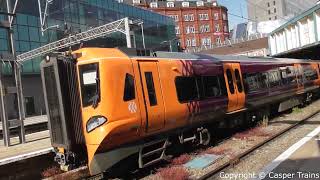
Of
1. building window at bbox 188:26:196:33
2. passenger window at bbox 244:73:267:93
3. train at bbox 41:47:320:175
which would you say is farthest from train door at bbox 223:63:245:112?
building window at bbox 188:26:196:33

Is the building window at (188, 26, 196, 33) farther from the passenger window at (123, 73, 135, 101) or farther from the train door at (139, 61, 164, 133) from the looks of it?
the passenger window at (123, 73, 135, 101)

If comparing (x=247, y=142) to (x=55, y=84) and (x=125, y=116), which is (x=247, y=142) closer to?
(x=125, y=116)

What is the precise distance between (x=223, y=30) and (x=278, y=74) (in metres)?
93.5

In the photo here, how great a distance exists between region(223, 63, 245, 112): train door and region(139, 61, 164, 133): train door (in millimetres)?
4145

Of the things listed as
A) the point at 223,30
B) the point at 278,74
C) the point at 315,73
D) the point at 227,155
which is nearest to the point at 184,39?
the point at 223,30

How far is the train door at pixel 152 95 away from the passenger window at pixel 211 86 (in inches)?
97.4

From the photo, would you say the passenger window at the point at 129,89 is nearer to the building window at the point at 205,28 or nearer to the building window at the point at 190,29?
the building window at the point at 190,29

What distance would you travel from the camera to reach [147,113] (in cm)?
1000

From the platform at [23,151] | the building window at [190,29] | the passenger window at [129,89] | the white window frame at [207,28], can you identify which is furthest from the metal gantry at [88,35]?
the white window frame at [207,28]

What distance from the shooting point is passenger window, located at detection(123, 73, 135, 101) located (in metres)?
9.55

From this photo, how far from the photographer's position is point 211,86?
42.8 ft

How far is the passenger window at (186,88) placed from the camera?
37.4 ft

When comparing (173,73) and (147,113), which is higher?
(173,73)

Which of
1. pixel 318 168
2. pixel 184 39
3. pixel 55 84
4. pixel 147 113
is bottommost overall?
pixel 318 168
